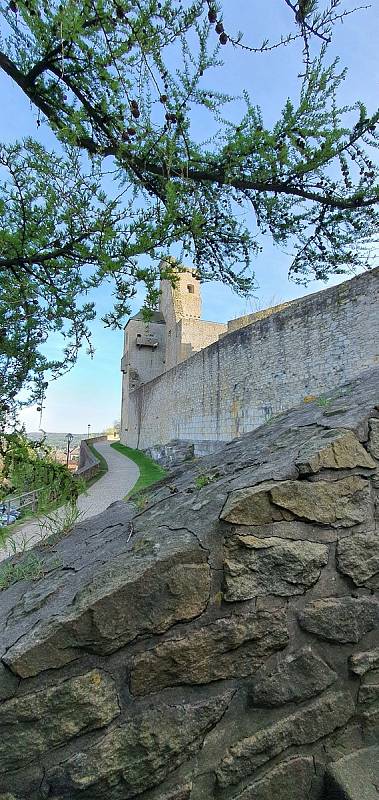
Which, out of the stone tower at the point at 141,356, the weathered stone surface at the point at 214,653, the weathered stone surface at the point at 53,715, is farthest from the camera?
the stone tower at the point at 141,356

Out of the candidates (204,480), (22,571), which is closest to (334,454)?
(204,480)

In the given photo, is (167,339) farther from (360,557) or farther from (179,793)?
(179,793)

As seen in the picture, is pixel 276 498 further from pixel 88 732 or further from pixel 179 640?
pixel 88 732

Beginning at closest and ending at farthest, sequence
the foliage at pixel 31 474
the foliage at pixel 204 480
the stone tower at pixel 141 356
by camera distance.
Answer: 1. the foliage at pixel 204 480
2. the foliage at pixel 31 474
3. the stone tower at pixel 141 356

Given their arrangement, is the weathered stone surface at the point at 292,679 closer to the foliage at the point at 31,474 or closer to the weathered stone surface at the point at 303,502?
the weathered stone surface at the point at 303,502

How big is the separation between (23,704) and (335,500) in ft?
3.74

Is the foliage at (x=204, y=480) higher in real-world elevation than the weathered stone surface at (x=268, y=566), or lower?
higher

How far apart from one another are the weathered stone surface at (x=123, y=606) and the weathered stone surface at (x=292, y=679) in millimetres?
330

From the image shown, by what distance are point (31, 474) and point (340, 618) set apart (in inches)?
69.1

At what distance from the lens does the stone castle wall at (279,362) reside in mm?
8648

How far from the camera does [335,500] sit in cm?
144

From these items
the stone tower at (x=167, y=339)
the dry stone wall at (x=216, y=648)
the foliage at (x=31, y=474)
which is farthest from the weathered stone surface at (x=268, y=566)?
the stone tower at (x=167, y=339)

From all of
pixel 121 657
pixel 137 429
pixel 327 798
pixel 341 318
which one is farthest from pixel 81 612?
pixel 137 429

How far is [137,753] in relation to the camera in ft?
3.80
